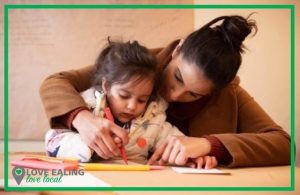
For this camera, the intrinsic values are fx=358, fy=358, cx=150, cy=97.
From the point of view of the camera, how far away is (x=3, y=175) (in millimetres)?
433

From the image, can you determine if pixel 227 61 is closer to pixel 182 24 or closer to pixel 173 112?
pixel 173 112

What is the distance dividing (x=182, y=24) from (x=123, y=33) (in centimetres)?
24

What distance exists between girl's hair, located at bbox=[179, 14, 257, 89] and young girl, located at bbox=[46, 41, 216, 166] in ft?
0.33

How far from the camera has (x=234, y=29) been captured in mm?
730

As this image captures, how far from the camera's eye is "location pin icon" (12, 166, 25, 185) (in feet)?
1.31

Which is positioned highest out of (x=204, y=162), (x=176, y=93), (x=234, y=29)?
(x=234, y=29)

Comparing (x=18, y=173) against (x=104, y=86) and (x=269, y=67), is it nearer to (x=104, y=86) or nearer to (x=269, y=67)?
(x=104, y=86)

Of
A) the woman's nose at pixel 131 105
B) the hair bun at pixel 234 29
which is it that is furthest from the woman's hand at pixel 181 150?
the hair bun at pixel 234 29

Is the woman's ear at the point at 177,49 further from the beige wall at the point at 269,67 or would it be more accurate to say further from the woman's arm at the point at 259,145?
the beige wall at the point at 269,67

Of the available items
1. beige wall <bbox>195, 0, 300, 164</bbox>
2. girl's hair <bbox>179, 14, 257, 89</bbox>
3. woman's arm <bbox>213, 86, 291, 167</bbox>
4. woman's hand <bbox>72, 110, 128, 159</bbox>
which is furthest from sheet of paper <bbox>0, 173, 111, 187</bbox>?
beige wall <bbox>195, 0, 300, 164</bbox>

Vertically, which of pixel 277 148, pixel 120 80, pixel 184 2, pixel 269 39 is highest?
pixel 184 2

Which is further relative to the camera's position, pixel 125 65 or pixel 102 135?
pixel 125 65

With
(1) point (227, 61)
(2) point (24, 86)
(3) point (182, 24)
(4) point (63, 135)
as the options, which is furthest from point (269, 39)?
(2) point (24, 86)

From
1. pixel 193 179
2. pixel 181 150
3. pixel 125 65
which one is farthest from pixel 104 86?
pixel 193 179
